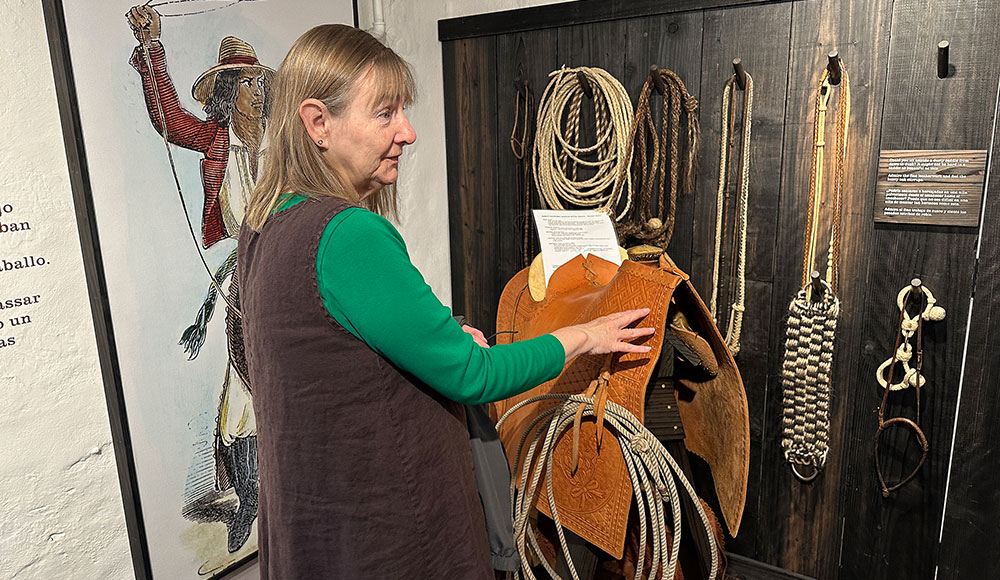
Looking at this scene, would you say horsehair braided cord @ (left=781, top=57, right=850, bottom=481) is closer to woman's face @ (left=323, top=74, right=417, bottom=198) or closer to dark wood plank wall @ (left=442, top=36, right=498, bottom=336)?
dark wood plank wall @ (left=442, top=36, right=498, bottom=336)

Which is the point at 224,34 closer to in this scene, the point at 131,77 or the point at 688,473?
the point at 131,77

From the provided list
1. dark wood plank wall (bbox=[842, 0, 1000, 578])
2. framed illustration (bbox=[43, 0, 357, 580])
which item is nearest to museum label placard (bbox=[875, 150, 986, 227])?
dark wood plank wall (bbox=[842, 0, 1000, 578])

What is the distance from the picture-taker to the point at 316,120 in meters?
0.91

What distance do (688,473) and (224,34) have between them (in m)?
1.48

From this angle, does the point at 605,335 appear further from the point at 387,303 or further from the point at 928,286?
the point at 928,286

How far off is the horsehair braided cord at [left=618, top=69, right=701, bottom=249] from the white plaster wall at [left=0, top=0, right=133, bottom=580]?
4.38 ft

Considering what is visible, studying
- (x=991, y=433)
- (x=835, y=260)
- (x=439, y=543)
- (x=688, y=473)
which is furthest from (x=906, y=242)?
(x=439, y=543)

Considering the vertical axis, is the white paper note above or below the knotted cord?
above

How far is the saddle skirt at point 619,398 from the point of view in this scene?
1263 mm

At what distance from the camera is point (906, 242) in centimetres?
151

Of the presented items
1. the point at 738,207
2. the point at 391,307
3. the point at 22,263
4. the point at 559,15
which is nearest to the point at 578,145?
the point at 559,15

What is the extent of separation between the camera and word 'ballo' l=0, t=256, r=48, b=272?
45.7 inches

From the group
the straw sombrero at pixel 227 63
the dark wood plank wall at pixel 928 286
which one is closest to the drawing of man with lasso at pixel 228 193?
the straw sombrero at pixel 227 63

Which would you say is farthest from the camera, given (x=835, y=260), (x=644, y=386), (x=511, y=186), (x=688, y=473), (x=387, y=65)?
(x=511, y=186)
